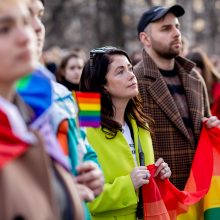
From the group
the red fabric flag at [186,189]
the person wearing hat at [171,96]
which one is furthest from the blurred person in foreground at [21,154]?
the person wearing hat at [171,96]

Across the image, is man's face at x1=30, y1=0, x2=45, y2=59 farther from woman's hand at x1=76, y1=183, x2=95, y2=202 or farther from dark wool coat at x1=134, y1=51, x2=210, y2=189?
dark wool coat at x1=134, y1=51, x2=210, y2=189

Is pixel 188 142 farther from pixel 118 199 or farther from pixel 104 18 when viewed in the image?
pixel 104 18

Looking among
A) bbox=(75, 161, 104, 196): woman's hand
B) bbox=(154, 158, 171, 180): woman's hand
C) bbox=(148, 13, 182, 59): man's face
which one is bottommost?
bbox=(154, 158, 171, 180): woman's hand

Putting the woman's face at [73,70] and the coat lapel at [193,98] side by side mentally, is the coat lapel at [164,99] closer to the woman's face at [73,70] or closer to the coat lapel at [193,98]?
the coat lapel at [193,98]

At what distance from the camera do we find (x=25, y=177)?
2.24 m

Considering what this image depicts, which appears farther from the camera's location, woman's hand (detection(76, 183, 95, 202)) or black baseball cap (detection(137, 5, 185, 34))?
black baseball cap (detection(137, 5, 185, 34))

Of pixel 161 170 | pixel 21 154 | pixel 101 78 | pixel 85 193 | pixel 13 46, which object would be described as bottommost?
pixel 161 170

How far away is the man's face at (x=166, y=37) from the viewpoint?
5.50m

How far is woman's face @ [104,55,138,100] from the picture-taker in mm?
4395

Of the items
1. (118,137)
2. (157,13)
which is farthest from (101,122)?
(157,13)

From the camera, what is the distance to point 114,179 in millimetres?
4062

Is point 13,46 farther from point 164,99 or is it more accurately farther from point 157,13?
point 157,13

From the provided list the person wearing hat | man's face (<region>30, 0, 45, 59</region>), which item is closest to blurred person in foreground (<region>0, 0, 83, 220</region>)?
man's face (<region>30, 0, 45, 59</region>)

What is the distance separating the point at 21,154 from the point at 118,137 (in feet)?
6.45
